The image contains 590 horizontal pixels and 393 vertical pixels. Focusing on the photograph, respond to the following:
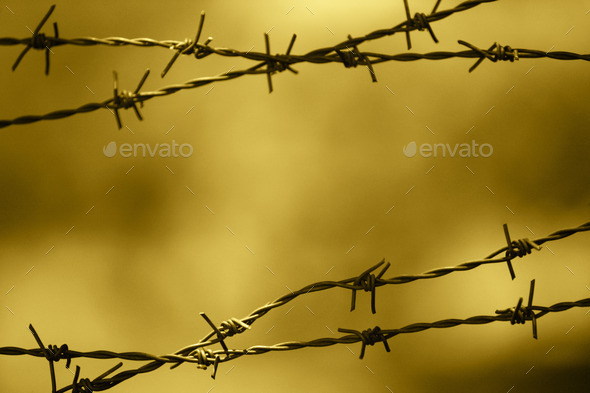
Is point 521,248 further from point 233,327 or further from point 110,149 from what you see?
point 110,149

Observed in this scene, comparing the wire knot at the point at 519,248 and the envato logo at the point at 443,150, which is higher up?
the envato logo at the point at 443,150

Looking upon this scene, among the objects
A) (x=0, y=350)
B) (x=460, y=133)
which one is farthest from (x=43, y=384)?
(x=460, y=133)

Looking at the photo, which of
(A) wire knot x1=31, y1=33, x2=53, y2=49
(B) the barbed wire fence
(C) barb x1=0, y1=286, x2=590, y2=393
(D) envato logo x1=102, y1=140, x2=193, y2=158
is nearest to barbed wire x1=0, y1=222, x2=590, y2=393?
(C) barb x1=0, y1=286, x2=590, y2=393

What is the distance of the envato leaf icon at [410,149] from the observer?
183 cm

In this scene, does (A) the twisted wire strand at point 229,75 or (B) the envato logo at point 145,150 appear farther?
(B) the envato logo at point 145,150

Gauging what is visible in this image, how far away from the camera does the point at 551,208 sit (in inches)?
72.2

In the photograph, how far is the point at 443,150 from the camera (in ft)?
6.03

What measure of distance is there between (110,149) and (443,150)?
111 centimetres

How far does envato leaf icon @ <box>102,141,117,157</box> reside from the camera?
1812 mm

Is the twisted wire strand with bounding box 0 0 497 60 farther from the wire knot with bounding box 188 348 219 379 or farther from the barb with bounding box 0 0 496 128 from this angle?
the wire knot with bounding box 188 348 219 379

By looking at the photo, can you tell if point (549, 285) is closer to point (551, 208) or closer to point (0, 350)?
point (551, 208)

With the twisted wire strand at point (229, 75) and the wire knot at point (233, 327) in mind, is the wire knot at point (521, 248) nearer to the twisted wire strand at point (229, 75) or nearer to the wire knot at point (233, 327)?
the twisted wire strand at point (229, 75)

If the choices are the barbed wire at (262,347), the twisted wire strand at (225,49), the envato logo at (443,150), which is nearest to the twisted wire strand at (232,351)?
the barbed wire at (262,347)

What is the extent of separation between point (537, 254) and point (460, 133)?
1.56 feet
